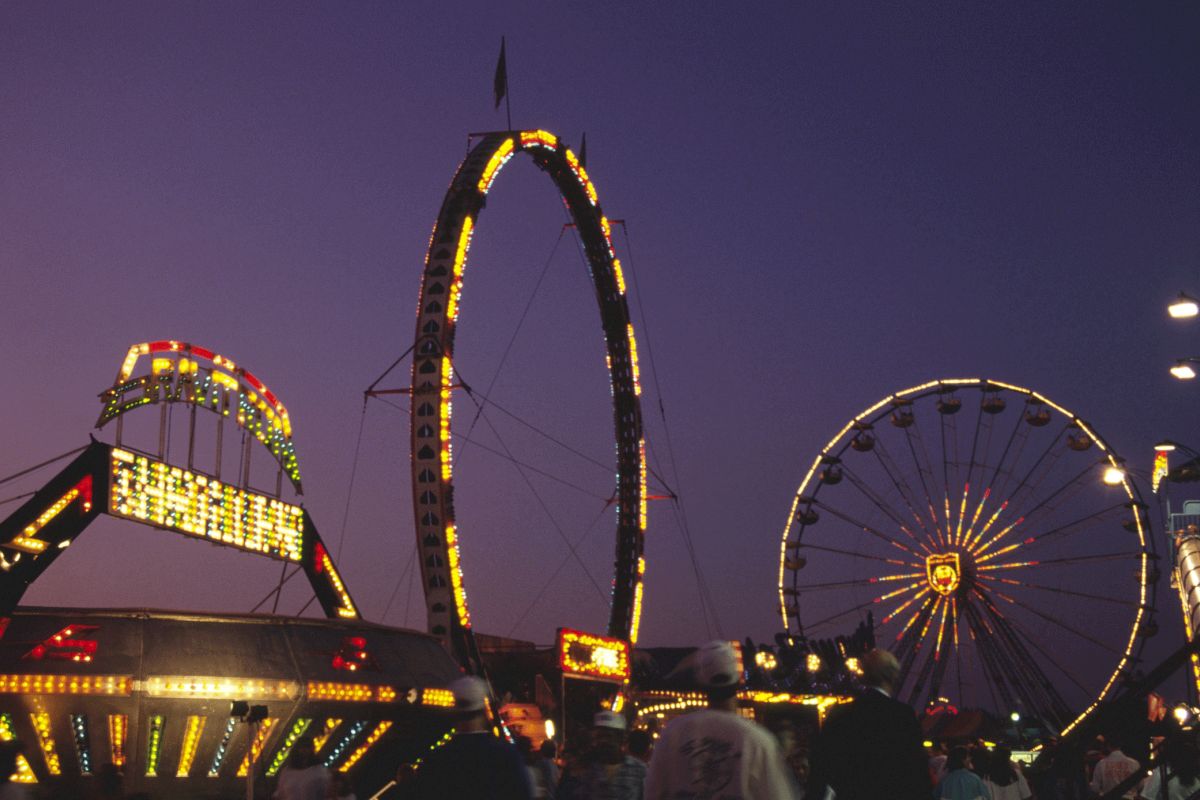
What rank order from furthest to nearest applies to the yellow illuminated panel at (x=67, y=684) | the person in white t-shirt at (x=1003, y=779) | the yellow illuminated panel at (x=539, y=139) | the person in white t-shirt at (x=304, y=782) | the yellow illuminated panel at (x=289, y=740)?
1. the yellow illuminated panel at (x=539, y=139)
2. the yellow illuminated panel at (x=289, y=740)
3. the yellow illuminated panel at (x=67, y=684)
4. the person in white t-shirt at (x=1003, y=779)
5. the person in white t-shirt at (x=304, y=782)

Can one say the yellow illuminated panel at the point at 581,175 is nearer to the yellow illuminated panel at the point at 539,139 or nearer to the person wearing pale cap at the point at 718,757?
the yellow illuminated panel at the point at 539,139

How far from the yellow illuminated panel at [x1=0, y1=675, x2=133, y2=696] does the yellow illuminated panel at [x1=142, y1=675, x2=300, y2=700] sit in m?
0.36

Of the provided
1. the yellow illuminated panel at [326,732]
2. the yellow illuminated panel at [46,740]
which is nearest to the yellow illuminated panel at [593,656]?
the yellow illuminated panel at [326,732]

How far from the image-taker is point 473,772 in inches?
246

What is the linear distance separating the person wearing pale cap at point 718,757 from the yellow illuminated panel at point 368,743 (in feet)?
59.6

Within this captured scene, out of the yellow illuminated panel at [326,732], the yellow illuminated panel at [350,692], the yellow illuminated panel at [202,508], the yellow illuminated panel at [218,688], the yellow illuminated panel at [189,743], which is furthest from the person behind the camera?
the yellow illuminated panel at [202,508]

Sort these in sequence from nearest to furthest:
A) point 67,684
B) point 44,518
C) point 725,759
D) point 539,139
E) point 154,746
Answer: point 725,759 → point 67,684 → point 154,746 → point 44,518 → point 539,139

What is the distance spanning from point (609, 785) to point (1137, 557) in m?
34.0

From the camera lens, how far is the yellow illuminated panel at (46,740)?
20.1m

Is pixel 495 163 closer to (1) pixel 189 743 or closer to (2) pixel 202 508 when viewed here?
(2) pixel 202 508

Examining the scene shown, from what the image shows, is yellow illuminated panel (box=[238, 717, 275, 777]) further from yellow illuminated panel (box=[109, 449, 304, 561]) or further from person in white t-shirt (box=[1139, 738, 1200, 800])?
person in white t-shirt (box=[1139, 738, 1200, 800])

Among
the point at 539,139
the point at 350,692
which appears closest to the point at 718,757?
the point at 350,692

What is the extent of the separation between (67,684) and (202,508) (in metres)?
5.43

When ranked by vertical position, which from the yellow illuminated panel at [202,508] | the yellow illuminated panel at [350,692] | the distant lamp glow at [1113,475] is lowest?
the yellow illuminated panel at [350,692]
